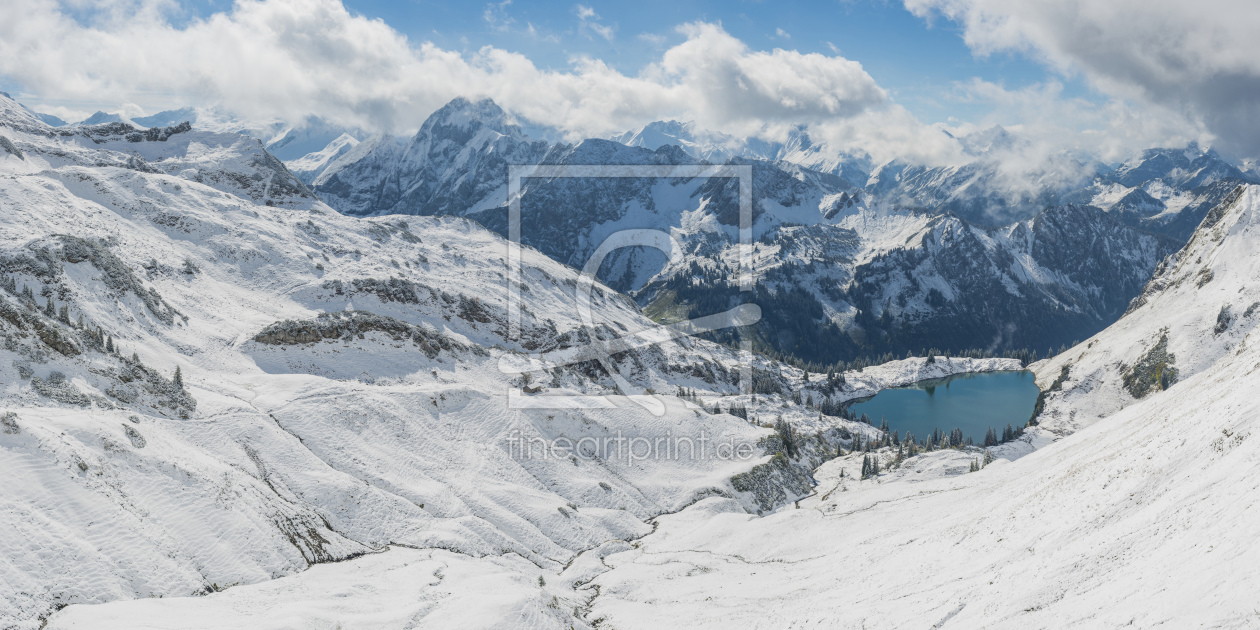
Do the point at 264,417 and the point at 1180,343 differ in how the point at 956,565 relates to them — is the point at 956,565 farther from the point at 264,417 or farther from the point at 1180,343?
the point at 1180,343

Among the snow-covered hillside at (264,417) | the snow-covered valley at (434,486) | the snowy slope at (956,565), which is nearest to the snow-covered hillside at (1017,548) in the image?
the snowy slope at (956,565)

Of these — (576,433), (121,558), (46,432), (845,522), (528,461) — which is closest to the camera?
(121,558)

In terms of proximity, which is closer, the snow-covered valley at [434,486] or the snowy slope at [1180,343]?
the snow-covered valley at [434,486]

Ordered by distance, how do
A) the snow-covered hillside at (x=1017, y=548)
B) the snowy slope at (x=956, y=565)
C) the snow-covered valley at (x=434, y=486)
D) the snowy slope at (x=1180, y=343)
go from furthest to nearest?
the snowy slope at (x=1180, y=343)
the snow-covered valley at (x=434, y=486)
the snowy slope at (x=956, y=565)
the snow-covered hillside at (x=1017, y=548)

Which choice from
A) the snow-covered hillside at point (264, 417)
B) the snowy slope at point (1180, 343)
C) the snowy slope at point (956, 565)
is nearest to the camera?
the snowy slope at point (956, 565)

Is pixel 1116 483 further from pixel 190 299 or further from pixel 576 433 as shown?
pixel 190 299

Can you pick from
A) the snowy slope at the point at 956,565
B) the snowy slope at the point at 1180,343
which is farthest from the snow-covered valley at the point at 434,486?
the snowy slope at the point at 1180,343

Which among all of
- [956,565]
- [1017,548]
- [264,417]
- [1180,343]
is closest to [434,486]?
[264,417]


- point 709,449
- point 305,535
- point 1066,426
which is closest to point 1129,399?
point 1066,426

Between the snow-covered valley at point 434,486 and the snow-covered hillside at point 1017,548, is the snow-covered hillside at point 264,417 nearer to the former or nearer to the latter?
the snow-covered valley at point 434,486

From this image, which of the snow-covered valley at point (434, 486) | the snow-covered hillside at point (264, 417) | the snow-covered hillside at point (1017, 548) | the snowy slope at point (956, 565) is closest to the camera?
the snow-covered hillside at point (1017, 548)

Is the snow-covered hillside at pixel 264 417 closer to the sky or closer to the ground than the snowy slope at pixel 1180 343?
closer to the ground
